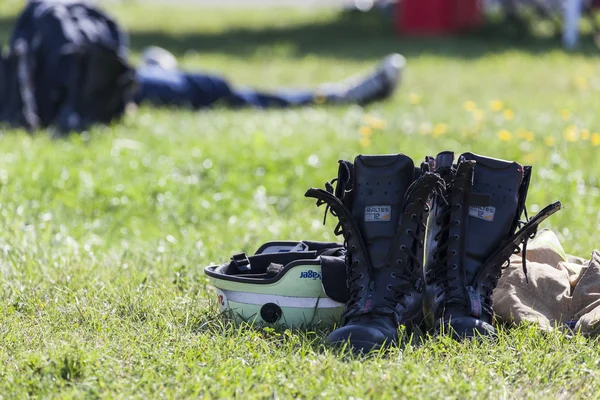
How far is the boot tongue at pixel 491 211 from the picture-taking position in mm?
3328

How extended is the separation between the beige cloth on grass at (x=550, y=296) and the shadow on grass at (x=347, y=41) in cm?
849

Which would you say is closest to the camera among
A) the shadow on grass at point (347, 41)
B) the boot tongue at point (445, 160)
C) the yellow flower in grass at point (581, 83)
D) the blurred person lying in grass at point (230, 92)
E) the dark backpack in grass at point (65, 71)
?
the boot tongue at point (445, 160)

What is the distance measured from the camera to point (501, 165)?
3.35 meters

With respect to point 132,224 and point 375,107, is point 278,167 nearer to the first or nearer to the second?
point 132,224

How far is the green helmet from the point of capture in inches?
132

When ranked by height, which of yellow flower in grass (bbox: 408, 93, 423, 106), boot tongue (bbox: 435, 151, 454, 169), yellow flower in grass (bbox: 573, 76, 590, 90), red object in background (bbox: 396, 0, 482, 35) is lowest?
boot tongue (bbox: 435, 151, 454, 169)

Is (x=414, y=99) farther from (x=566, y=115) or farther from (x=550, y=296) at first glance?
(x=550, y=296)

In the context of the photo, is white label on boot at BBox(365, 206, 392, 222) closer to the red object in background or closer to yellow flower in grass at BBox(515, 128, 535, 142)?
yellow flower in grass at BBox(515, 128, 535, 142)

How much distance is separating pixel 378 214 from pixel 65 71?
4.35 metres

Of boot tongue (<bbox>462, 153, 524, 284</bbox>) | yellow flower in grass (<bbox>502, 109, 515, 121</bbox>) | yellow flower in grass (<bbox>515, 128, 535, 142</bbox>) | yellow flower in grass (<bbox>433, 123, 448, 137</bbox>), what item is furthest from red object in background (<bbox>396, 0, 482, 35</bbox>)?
boot tongue (<bbox>462, 153, 524, 284</bbox>)

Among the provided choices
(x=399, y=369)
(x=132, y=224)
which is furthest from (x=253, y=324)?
(x=132, y=224)

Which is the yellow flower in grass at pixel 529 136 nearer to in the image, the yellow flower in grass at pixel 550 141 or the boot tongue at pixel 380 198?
the yellow flower in grass at pixel 550 141

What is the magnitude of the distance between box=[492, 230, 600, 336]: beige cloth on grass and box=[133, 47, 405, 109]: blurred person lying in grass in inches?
195

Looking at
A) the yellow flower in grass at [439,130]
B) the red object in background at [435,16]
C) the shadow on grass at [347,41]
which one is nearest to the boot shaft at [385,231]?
the yellow flower in grass at [439,130]
